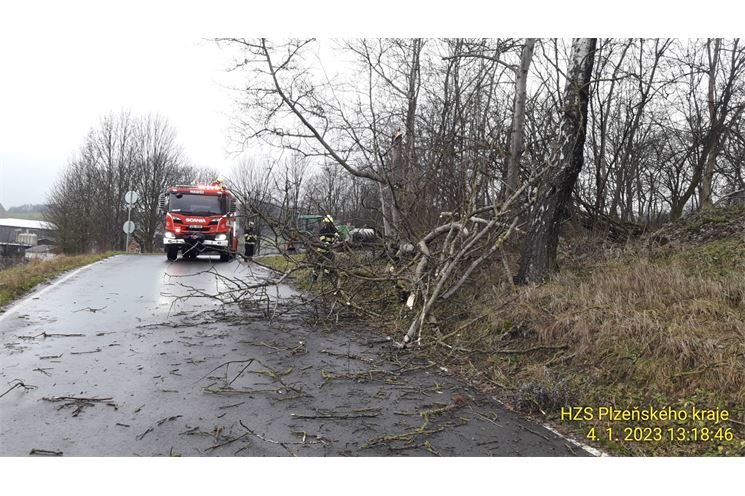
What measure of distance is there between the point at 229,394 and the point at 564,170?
600 centimetres

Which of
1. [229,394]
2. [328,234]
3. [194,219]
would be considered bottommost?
[229,394]

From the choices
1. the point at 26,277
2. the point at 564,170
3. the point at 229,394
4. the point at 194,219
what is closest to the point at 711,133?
the point at 564,170

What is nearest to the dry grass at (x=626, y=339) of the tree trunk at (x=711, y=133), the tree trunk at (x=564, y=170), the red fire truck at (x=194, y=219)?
the tree trunk at (x=564, y=170)

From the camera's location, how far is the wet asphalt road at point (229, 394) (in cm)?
379

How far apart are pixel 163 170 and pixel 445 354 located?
4140cm

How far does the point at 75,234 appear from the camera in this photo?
34062 millimetres

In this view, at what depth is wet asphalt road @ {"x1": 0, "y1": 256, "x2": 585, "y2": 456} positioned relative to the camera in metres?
3.79

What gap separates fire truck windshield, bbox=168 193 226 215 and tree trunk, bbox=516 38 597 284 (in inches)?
520

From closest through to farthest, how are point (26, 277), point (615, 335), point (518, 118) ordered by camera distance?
point (615, 335), point (518, 118), point (26, 277)

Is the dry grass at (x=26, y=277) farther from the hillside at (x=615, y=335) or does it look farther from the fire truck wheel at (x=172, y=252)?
the hillside at (x=615, y=335)

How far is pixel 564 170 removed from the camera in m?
8.19

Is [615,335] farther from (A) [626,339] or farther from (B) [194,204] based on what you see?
(B) [194,204]

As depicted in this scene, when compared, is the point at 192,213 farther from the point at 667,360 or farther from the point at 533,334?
the point at 667,360

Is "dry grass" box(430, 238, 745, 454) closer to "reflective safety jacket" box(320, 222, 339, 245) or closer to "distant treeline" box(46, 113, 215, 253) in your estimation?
"reflective safety jacket" box(320, 222, 339, 245)
